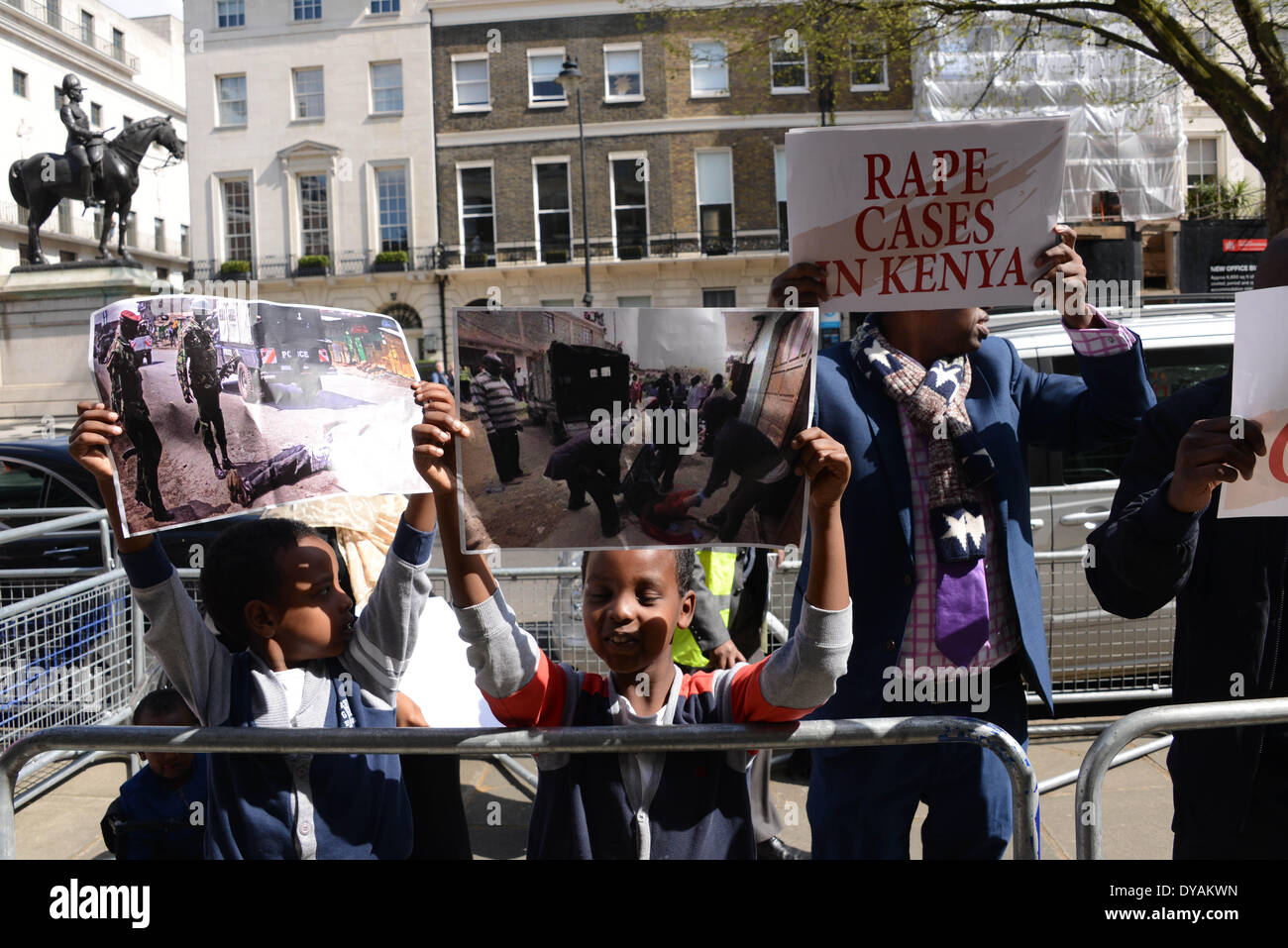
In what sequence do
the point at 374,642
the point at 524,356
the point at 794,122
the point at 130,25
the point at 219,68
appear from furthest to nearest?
the point at 130,25 → the point at 219,68 → the point at 794,122 → the point at 374,642 → the point at 524,356

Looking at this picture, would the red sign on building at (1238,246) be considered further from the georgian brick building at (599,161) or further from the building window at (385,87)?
the building window at (385,87)

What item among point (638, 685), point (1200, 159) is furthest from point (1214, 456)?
point (1200, 159)

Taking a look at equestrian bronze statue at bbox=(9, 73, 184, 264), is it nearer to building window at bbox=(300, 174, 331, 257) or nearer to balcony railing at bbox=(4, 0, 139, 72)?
building window at bbox=(300, 174, 331, 257)

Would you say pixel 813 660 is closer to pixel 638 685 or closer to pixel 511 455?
pixel 638 685

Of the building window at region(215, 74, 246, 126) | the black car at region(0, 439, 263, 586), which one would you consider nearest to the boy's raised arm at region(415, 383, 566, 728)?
the black car at region(0, 439, 263, 586)

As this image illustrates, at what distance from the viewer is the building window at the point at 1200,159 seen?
31234mm

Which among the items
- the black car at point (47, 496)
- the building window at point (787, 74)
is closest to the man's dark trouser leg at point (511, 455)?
the black car at point (47, 496)

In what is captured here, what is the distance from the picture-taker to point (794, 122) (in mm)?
35844

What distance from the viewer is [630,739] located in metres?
1.86

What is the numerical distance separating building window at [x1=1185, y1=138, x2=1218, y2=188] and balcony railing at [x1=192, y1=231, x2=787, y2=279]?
1205 centimetres

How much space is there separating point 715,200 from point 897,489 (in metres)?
34.7

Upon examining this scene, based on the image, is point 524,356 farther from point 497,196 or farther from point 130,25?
point 130,25

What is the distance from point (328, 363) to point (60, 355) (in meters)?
18.0
